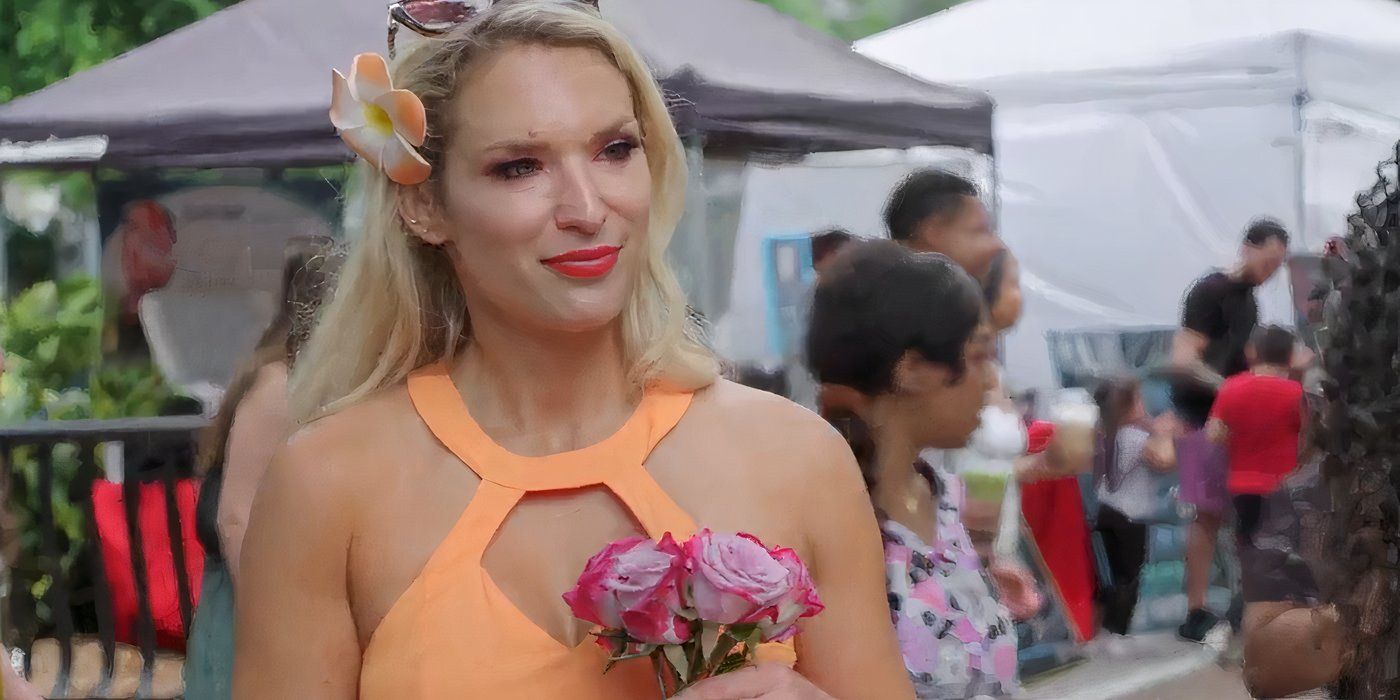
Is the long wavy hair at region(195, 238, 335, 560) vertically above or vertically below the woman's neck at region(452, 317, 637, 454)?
below

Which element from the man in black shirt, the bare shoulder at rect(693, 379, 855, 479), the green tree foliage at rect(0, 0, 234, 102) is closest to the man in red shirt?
the man in black shirt

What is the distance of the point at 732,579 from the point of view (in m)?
1.45

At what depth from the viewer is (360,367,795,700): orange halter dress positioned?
156 cm

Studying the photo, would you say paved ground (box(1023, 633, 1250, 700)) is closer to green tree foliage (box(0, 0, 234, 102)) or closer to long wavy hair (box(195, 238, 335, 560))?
long wavy hair (box(195, 238, 335, 560))

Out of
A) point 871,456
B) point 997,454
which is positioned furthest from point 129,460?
point 871,456

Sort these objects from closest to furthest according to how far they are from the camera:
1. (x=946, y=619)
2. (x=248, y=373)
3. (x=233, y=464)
A: (x=946, y=619) → (x=233, y=464) → (x=248, y=373)

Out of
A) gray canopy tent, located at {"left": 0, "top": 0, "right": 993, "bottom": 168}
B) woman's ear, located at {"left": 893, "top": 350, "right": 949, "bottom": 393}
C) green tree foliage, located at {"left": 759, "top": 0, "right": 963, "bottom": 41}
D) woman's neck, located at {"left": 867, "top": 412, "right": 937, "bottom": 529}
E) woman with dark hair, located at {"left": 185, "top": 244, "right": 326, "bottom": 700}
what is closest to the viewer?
woman's neck, located at {"left": 867, "top": 412, "right": 937, "bottom": 529}

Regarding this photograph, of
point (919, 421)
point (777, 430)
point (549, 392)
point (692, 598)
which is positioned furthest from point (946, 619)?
point (692, 598)

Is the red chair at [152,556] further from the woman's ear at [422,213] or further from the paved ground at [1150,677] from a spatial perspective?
the woman's ear at [422,213]

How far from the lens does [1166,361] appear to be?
716 centimetres

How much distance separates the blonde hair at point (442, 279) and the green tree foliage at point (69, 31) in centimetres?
872

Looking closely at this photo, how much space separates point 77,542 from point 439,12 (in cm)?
449

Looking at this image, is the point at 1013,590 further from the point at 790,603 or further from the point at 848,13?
the point at 848,13

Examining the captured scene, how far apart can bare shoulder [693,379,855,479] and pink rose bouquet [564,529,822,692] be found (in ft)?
0.61
